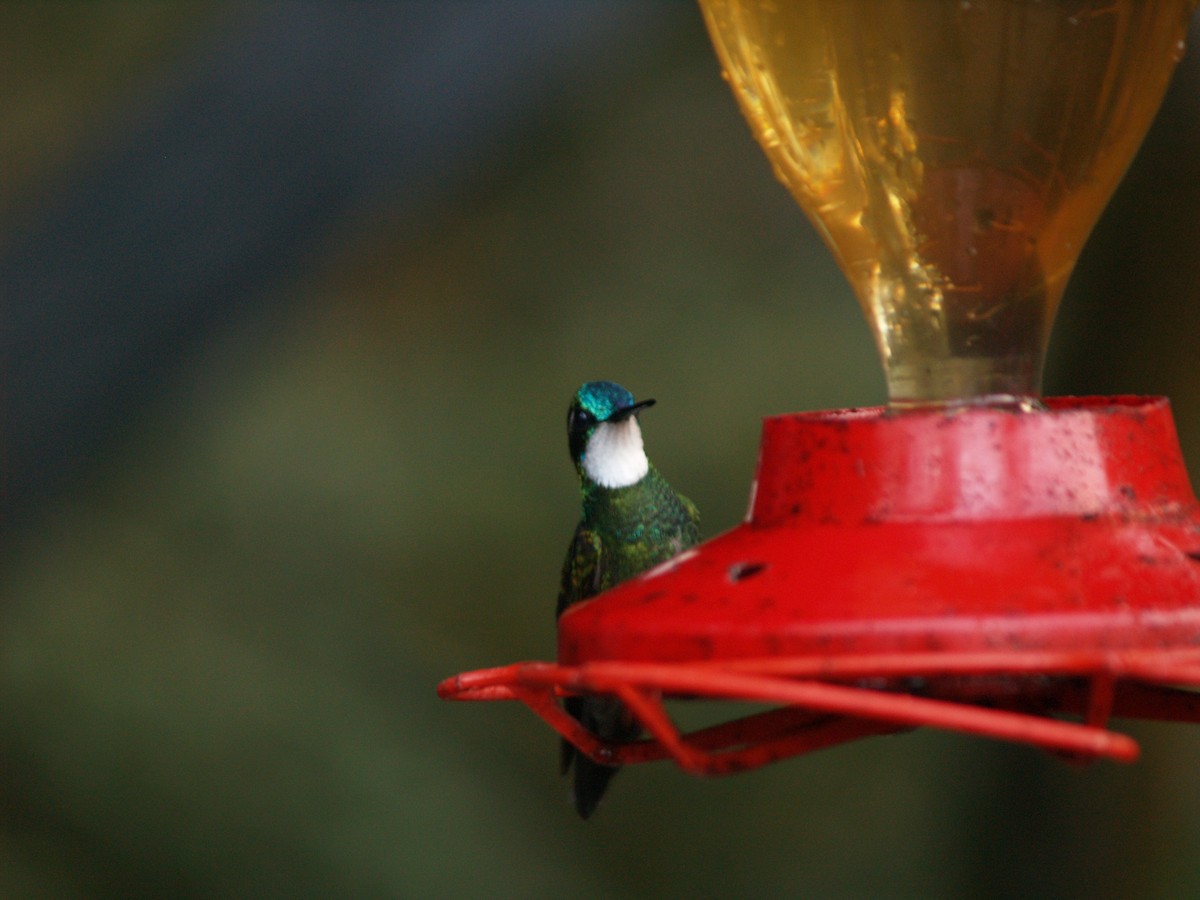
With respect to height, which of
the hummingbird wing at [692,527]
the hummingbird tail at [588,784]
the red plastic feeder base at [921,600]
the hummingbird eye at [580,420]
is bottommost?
the hummingbird tail at [588,784]

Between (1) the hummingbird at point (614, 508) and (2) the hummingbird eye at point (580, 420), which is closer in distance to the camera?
(1) the hummingbird at point (614, 508)

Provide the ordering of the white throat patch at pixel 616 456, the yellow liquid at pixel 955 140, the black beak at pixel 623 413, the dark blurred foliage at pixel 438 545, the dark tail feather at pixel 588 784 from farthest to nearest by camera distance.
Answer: the dark blurred foliage at pixel 438 545, the dark tail feather at pixel 588 784, the white throat patch at pixel 616 456, the black beak at pixel 623 413, the yellow liquid at pixel 955 140

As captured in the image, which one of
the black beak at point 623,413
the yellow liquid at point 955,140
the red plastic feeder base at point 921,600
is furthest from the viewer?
the black beak at point 623,413

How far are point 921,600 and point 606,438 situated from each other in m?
1.40

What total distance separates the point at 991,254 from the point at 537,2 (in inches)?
71.8

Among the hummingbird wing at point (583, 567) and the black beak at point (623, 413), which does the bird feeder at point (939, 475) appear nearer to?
the black beak at point (623, 413)

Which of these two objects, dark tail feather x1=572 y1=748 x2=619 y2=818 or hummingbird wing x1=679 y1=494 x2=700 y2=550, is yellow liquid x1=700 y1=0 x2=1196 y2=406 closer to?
hummingbird wing x1=679 y1=494 x2=700 y2=550

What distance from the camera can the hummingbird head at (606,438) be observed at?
83.8 inches

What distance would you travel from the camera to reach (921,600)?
0.78 m

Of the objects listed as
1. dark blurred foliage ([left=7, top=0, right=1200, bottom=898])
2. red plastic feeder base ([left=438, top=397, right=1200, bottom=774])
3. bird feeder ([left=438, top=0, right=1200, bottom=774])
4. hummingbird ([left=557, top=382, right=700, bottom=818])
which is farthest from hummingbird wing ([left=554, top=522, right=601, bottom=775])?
dark blurred foliage ([left=7, top=0, right=1200, bottom=898])

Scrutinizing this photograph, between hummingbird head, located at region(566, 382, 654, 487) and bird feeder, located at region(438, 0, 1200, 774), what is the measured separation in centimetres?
84

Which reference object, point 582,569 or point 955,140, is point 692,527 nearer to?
point 582,569

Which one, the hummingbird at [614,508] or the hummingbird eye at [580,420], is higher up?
the hummingbird eye at [580,420]

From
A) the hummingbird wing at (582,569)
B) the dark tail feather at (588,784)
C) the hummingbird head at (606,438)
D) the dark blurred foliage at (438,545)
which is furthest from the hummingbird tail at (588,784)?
the dark blurred foliage at (438,545)
